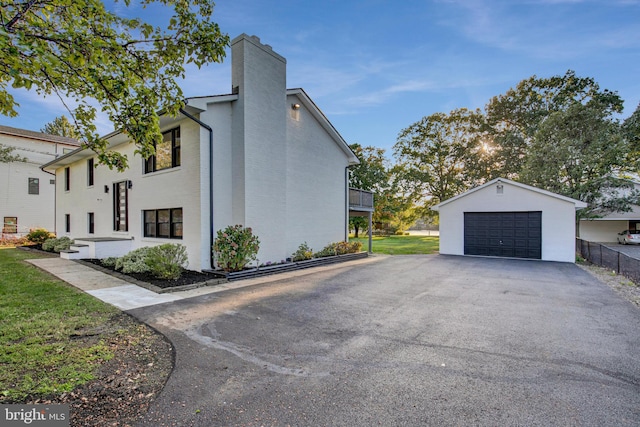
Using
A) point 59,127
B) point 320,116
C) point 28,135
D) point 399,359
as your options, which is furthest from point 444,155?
point 59,127

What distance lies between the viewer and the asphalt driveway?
2.62 metres

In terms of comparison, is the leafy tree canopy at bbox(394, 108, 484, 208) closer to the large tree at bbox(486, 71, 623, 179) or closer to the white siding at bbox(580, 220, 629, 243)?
the large tree at bbox(486, 71, 623, 179)

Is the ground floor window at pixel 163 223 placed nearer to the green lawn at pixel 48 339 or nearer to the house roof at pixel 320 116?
the green lawn at pixel 48 339

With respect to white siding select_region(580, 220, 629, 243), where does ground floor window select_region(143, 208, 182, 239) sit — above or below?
above

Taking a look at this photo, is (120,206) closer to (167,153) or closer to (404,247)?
(167,153)

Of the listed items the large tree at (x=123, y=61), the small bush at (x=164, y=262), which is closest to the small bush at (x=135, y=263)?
the small bush at (x=164, y=262)

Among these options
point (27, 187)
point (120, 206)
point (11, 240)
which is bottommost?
point (11, 240)

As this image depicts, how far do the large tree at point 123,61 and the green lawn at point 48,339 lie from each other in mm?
2602

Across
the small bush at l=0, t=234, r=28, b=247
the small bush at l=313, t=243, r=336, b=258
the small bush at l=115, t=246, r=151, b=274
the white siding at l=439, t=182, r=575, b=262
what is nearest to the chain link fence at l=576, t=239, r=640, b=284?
the white siding at l=439, t=182, r=575, b=262

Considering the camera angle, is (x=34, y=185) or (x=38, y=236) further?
(x=34, y=185)

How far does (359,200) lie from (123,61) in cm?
1396

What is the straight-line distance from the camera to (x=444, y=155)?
29.1 m

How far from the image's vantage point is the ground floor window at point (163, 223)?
10.4 m

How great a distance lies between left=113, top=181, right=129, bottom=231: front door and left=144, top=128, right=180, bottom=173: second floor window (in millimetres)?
2311
